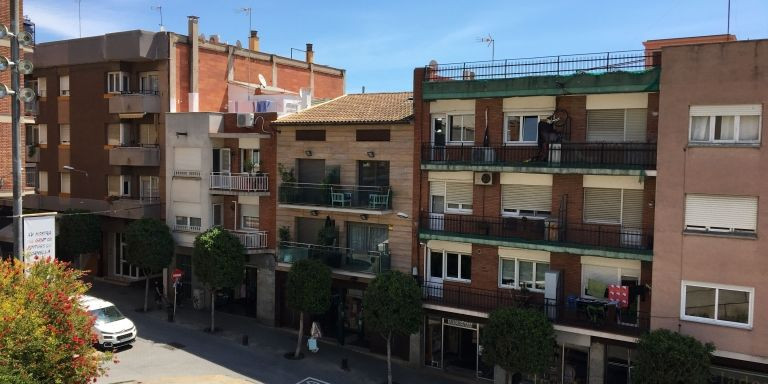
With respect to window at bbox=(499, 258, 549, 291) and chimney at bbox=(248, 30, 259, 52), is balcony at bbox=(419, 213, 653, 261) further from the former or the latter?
chimney at bbox=(248, 30, 259, 52)

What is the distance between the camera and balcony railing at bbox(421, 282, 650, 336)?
2053 cm

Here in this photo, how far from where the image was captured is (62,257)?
3462cm

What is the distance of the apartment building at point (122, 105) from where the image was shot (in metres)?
32.7

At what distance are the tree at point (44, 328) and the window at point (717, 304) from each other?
16917 mm

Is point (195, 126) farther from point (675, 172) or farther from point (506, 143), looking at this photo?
point (675, 172)

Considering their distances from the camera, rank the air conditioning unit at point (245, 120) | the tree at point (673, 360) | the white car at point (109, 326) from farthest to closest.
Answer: the air conditioning unit at point (245, 120) → the white car at point (109, 326) → the tree at point (673, 360)

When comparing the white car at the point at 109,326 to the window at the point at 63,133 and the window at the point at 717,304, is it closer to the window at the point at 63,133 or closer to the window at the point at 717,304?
the window at the point at 63,133

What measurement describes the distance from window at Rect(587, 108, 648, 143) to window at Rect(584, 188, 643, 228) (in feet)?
5.82

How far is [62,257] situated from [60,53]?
1158 cm

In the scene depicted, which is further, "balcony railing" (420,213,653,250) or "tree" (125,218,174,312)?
"tree" (125,218,174,312)

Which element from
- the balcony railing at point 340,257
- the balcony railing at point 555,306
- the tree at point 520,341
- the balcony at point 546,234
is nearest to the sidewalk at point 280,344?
the balcony railing at point 555,306

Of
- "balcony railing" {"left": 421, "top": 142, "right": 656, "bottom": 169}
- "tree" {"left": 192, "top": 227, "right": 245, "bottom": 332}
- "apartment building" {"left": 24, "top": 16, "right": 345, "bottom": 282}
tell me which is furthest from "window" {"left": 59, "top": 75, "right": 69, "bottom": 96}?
"balcony railing" {"left": 421, "top": 142, "right": 656, "bottom": 169}

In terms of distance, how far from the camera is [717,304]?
61.9 feet

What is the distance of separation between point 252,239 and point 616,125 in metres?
16.9
